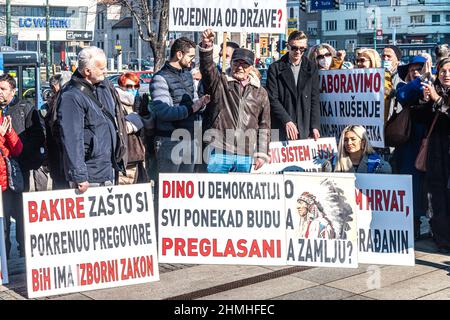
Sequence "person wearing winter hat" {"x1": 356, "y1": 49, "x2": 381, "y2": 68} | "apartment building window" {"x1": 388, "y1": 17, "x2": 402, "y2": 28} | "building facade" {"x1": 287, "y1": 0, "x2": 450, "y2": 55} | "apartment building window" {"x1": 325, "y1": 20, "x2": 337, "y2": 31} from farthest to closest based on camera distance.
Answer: "apartment building window" {"x1": 325, "y1": 20, "x2": 337, "y2": 31}
"apartment building window" {"x1": 388, "y1": 17, "x2": 402, "y2": 28}
"building facade" {"x1": 287, "y1": 0, "x2": 450, "y2": 55}
"person wearing winter hat" {"x1": 356, "y1": 49, "x2": 381, "y2": 68}

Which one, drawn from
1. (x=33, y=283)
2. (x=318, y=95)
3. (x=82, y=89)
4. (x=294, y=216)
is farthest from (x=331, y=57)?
(x=33, y=283)

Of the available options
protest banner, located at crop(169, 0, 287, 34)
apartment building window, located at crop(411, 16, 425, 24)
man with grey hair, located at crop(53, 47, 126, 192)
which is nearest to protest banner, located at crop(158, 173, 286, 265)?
man with grey hair, located at crop(53, 47, 126, 192)

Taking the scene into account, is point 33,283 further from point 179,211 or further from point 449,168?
point 449,168

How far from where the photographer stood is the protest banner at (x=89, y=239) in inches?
223

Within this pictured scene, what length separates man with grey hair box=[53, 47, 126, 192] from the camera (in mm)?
5762

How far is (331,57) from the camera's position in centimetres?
877

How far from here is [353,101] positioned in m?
7.61

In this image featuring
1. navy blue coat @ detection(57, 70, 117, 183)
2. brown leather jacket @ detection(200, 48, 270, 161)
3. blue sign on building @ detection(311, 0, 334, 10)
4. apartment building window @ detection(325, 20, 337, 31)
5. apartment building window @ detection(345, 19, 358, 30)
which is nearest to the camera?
navy blue coat @ detection(57, 70, 117, 183)

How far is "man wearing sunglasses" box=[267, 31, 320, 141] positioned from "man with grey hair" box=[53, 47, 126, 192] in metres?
1.88

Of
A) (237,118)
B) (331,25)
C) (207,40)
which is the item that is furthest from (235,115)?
(331,25)

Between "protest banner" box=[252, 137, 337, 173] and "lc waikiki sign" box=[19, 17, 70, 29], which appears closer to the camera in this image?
"protest banner" box=[252, 137, 337, 173]

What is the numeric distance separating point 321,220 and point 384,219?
1.91 ft

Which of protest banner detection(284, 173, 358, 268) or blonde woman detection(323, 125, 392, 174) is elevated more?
blonde woman detection(323, 125, 392, 174)

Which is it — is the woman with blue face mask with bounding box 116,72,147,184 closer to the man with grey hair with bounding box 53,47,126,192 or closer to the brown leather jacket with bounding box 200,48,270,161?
the brown leather jacket with bounding box 200,48,270,161
